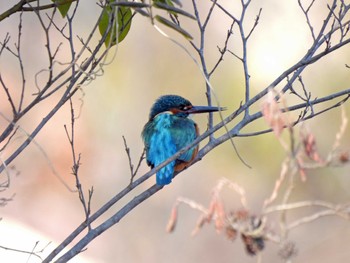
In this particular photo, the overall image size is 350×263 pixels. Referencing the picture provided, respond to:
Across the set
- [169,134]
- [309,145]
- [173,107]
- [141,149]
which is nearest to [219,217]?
[309,145]

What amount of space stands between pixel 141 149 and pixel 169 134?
200 inches

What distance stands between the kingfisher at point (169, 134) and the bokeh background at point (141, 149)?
4.42 metres

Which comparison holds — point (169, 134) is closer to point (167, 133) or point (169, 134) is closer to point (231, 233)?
point (167, 133)

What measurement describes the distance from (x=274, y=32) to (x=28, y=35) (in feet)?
10.6

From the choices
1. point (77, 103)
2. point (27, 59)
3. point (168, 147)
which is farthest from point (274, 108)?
point (27, 59)

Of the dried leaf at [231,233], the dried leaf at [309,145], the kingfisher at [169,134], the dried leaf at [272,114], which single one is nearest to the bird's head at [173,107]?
the kingfisher at [169,134]

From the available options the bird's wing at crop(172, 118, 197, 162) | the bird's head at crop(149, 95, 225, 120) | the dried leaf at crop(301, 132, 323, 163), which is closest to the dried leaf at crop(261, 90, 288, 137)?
the dried leaf at crop(301, 132, 323, 163)

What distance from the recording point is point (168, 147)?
3607 mm

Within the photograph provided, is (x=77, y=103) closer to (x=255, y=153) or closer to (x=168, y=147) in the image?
(x=255, y=153)

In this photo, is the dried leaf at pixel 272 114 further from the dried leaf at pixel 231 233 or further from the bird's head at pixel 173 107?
the bird's head at pixel 173 107

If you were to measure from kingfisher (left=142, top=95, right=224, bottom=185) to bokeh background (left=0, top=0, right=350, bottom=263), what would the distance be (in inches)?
174

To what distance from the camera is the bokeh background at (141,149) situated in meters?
8.50

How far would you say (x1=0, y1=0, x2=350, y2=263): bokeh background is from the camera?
8.50 meters

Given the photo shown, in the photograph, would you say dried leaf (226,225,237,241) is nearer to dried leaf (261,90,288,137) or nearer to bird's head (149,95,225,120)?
dried leaf (261,90,288,137)
